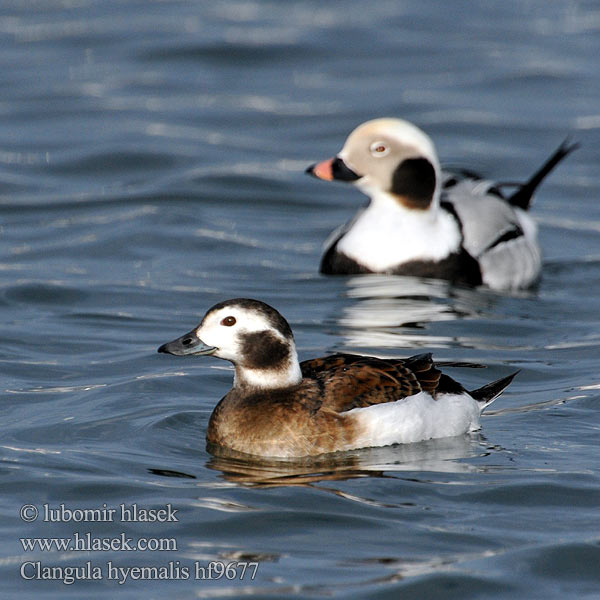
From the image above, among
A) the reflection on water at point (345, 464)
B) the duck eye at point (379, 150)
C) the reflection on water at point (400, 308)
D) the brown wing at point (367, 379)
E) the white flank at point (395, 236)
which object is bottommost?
the reflection on water at point (345, 464)

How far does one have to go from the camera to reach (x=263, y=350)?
7.66 m

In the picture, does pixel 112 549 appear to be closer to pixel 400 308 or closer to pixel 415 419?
pixel 415 419

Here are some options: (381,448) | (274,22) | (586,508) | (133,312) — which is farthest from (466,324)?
(274,22)

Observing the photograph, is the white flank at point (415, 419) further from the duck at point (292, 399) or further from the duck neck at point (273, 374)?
the duck neck at point (273, 374)

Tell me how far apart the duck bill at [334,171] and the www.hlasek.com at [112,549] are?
566 centimetres

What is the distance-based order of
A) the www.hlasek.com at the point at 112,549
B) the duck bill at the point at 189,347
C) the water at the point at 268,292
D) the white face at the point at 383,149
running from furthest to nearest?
the white face at the point at 383,149 < the duck bill at the point at 189,347 < the water at the point at 268,292 < the www.hlasek.com at the point at 112,549

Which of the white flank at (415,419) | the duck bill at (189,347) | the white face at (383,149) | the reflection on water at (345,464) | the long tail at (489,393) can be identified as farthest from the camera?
the white face at (383,149)

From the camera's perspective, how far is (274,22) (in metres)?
21.9

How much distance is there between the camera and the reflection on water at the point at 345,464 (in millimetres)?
7316

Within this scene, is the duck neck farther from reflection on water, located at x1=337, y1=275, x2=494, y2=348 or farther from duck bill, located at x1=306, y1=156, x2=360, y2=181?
duck bill, located at x1=306, y1=156, x2=360, y2=181

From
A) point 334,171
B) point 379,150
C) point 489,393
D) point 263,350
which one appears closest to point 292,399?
point 263,350

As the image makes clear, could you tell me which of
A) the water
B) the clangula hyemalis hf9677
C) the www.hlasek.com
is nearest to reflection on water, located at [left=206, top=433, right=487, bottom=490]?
the water

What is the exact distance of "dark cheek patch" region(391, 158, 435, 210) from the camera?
12164mm

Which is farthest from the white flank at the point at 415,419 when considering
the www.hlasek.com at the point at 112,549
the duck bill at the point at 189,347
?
the www.hlasek.com at the point at 112,549
